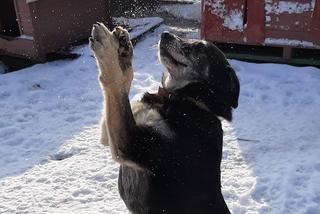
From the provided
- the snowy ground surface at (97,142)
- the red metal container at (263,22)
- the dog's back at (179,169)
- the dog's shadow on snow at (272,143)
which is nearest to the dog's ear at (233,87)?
the dog's back at (179,169)

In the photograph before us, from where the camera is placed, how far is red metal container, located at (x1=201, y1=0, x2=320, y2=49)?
6.36m

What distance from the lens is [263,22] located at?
6539 mm

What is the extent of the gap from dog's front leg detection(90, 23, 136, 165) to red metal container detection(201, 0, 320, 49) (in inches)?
166

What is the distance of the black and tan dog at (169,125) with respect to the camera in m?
2.59

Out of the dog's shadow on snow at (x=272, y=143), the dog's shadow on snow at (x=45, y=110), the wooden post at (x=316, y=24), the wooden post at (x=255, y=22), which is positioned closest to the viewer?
the dog's shadow on snow at (x=272, y=143)

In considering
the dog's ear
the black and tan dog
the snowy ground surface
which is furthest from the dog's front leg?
the snowy ground surface

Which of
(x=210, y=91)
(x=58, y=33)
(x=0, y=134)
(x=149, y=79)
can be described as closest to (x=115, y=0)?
(x=58, y=33)

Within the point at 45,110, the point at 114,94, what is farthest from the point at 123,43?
the point at 45,110

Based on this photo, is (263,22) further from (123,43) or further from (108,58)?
(108,58)

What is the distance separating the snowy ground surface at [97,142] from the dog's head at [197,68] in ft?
2.18

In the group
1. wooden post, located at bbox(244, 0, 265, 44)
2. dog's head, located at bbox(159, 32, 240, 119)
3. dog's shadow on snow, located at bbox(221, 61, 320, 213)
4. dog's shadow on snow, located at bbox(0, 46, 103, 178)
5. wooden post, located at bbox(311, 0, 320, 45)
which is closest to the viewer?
dog's head, located at bbox(159, 32, 240, 119)

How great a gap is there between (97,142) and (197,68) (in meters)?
2.16

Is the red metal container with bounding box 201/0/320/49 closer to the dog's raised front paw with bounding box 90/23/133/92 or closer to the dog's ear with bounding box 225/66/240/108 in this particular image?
the dog's ear with bounding box 225/66/240/108

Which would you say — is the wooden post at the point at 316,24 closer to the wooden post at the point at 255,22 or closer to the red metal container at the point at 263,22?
the red metal container at the point at 263,22
